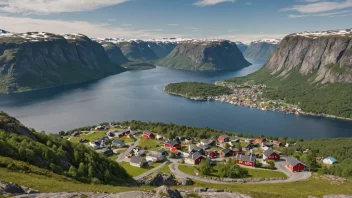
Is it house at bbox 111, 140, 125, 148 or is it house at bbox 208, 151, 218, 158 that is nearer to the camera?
house at bbox 208, 151, 218, 158

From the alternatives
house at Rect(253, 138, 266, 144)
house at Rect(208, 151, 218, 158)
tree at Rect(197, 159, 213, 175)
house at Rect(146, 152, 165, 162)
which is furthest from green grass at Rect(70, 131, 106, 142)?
house at Rect(253, 138, 266, 144)

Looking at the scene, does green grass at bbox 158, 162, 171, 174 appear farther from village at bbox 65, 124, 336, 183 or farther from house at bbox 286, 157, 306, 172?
house at bbox 286, 157, 306, 172

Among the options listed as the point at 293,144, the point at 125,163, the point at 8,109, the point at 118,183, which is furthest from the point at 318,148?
the point at 8,109

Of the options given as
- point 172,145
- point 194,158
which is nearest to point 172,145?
point 172,145

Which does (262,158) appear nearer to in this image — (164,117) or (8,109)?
(164,117)

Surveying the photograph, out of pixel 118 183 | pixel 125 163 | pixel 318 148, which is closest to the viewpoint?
pixel 118 183

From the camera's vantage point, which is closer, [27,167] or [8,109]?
[27,167]

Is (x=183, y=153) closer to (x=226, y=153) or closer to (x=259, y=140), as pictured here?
(x=226, y=153)

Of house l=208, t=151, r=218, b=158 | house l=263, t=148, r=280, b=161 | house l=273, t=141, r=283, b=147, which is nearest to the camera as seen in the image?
house l=263, t=148, r=280, b=161
